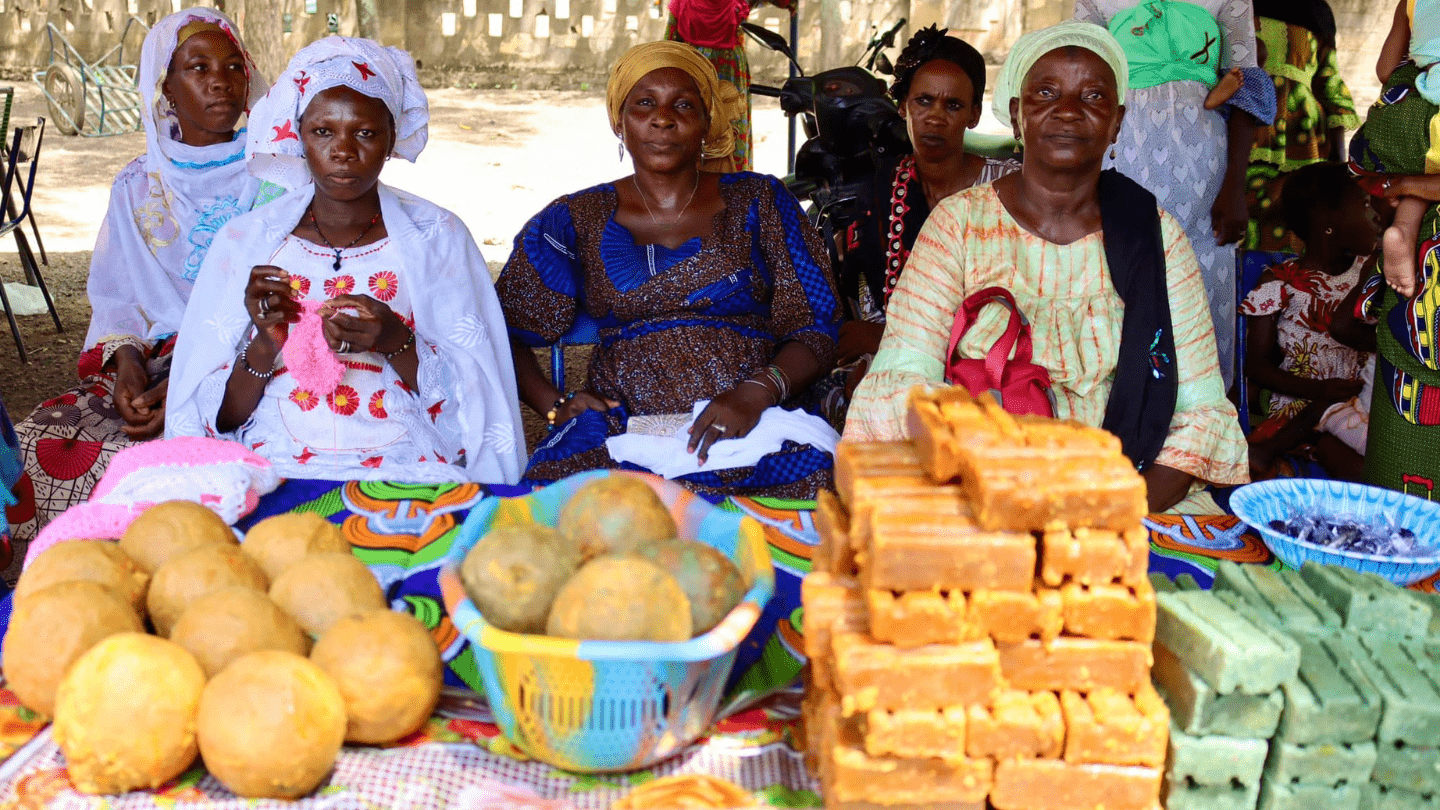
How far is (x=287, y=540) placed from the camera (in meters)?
1.82

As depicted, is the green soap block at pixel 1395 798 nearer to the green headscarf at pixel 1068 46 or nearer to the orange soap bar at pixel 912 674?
the orange soap bar at pixel 912 674

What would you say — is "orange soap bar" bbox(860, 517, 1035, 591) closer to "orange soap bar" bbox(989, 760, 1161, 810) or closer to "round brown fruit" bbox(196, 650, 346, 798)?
"orange soap bar" bbox(989, 760, 1161, 810)

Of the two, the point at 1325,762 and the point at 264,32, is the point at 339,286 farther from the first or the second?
the point at 264,32

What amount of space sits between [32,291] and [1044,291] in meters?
6.94

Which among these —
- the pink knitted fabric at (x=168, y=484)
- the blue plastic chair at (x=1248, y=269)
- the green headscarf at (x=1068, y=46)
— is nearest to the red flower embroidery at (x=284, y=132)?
the pink knitted fabric at (x=168, y=484)

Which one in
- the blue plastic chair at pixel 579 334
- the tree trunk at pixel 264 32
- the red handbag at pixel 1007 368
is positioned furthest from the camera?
the tree trunk at pixel 264 32

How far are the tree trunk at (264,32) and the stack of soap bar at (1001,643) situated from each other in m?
8.13

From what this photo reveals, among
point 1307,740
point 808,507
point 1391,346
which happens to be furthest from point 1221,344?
point 1307,740

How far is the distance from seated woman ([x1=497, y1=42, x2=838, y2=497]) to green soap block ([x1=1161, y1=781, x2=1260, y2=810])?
192 centimetres

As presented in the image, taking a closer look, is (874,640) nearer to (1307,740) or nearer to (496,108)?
(1307,740)

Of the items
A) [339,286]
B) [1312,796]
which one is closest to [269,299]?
[339,286]

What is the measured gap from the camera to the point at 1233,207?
14.4ft

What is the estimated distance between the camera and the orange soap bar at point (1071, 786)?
4.74 ft

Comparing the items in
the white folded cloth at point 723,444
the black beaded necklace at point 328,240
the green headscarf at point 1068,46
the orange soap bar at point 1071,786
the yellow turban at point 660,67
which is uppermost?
the green headscarf at point 1068,46
